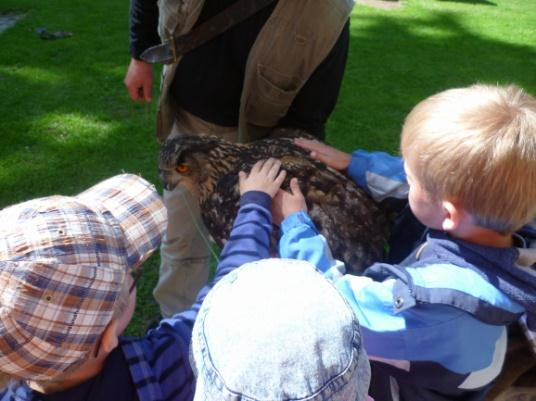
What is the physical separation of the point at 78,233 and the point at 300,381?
0.61 metres

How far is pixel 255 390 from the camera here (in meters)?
0.87

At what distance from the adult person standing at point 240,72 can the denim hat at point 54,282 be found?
1.14m

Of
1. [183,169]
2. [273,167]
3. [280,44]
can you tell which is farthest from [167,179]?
[280,44]

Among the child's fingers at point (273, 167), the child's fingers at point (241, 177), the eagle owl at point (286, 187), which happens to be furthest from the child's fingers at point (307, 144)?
the child's fingers at point (241, 177)

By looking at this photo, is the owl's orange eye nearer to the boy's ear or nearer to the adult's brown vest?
the adult's brown vest

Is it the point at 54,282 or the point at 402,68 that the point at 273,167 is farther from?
the point at 402,68

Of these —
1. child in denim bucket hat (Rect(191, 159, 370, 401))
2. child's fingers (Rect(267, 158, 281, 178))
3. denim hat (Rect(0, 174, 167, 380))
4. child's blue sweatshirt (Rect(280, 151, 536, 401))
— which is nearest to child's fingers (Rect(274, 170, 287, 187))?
child's fingers (Rect(267, 158, 281, 178))

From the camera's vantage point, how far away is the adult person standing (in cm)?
208

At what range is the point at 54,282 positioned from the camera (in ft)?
3.65

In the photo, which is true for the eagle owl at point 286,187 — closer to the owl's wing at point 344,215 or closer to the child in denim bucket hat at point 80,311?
the owl's wing at point 344,215

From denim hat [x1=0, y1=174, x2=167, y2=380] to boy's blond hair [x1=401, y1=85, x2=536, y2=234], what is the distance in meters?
0.85

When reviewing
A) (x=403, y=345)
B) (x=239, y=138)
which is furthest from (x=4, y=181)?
(x=403, y=345)

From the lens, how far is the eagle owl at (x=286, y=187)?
1.84 metres

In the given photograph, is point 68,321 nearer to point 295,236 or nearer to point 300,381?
point 300,381
